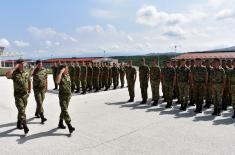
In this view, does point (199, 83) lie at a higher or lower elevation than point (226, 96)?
higher

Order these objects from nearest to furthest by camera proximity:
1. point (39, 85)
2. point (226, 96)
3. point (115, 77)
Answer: point (39, 85) → point (226, 96) → point (115, 77)

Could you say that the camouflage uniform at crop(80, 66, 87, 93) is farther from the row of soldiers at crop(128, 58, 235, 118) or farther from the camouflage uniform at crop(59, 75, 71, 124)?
the camouflage uniform at crop(59, 75, 71, 124)

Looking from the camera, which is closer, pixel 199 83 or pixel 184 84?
pixel 199 83

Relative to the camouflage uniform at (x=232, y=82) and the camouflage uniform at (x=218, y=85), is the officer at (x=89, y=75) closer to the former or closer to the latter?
the camouflage uniform at (x=218, y=85)

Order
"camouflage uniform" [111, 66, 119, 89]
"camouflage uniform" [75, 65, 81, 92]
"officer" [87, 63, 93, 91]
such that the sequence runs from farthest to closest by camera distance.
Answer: "camouflage uniform" [111, 66, 119, 89] → "officer" [87, 63, 93, 91] → "camouflage uniform" [75, 65, 81, 92]

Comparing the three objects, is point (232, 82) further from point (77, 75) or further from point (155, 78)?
point (77, 75)

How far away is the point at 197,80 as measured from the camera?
955 centimetres

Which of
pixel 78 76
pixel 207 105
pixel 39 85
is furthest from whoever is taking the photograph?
pixel 78 76

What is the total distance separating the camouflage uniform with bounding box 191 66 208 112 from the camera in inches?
369

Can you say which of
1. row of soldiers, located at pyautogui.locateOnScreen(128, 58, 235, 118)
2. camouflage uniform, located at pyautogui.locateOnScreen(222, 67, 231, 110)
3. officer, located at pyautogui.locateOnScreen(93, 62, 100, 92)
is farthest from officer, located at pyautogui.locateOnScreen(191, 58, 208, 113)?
officer, located at pyautogui.locateOnScreen(93, 62, 100, 92)

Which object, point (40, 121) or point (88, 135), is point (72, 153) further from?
point (40, 121)

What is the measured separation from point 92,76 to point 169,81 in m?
6.00

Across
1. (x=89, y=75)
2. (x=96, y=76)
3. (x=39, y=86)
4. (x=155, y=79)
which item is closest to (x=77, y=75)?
(x=89, y=75)

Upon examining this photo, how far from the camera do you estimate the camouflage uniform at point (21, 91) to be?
715 centimetres
